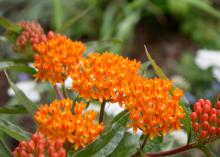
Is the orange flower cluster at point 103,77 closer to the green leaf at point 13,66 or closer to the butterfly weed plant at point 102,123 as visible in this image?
the butterfly weed plant at point 102,123

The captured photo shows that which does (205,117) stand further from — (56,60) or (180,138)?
(180,138)

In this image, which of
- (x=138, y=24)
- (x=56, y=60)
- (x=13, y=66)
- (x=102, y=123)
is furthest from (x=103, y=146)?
(x=138, y=24)

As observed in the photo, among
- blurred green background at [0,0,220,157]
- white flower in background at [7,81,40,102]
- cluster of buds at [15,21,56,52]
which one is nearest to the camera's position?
cluster of buds at [15,21,56,52]

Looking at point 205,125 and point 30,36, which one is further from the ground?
point 30,36

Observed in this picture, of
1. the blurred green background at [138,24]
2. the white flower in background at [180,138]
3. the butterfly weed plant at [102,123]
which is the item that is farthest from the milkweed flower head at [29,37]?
the blurred green background at [138,24]

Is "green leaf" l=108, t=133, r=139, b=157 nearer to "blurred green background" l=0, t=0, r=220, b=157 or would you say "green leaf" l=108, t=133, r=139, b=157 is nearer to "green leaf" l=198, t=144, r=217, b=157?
"green leaf" l=198, t=144, r=217, b=157

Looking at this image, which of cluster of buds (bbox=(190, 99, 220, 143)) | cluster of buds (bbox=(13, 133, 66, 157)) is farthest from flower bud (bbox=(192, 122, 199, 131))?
cluster of buds (bbox=(13, 133, 66, 157))
